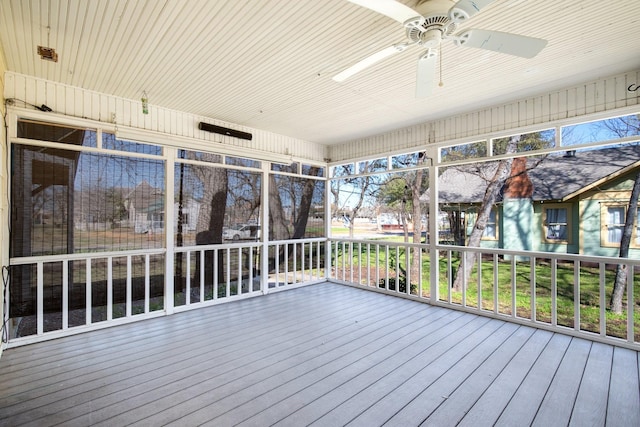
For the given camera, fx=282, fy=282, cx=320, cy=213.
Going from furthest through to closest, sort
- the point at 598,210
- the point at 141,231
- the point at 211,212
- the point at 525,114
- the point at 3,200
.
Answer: the point at 598,210
the point at 211,212
the point at 141,231
the point at 525,114
the point at 3,200

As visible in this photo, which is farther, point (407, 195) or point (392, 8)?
point (407, 195)

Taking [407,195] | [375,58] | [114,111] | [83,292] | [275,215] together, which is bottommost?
[83,292]

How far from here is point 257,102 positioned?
3.80 m

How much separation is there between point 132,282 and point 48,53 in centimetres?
265

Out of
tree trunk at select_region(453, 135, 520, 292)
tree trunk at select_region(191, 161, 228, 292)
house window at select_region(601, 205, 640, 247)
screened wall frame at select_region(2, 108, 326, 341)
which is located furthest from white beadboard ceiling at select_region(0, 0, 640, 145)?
house window at select_region(601, 205, 640, 247)

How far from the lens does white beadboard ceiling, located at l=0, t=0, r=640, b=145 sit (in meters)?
2.06

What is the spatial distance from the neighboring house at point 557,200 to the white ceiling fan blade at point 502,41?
13.0 ft

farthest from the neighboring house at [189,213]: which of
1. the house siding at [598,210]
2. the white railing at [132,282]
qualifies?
the house siding at [598,210]

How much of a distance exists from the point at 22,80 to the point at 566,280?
10.3 metres

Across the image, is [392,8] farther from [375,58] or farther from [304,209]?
[304,209]

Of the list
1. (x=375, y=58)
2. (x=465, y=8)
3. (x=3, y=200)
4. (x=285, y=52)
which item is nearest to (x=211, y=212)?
(x=3, y=200)

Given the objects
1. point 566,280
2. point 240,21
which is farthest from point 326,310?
point 566,280

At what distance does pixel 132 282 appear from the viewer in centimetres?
376

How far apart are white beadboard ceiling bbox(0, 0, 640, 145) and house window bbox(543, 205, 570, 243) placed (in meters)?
4.10
